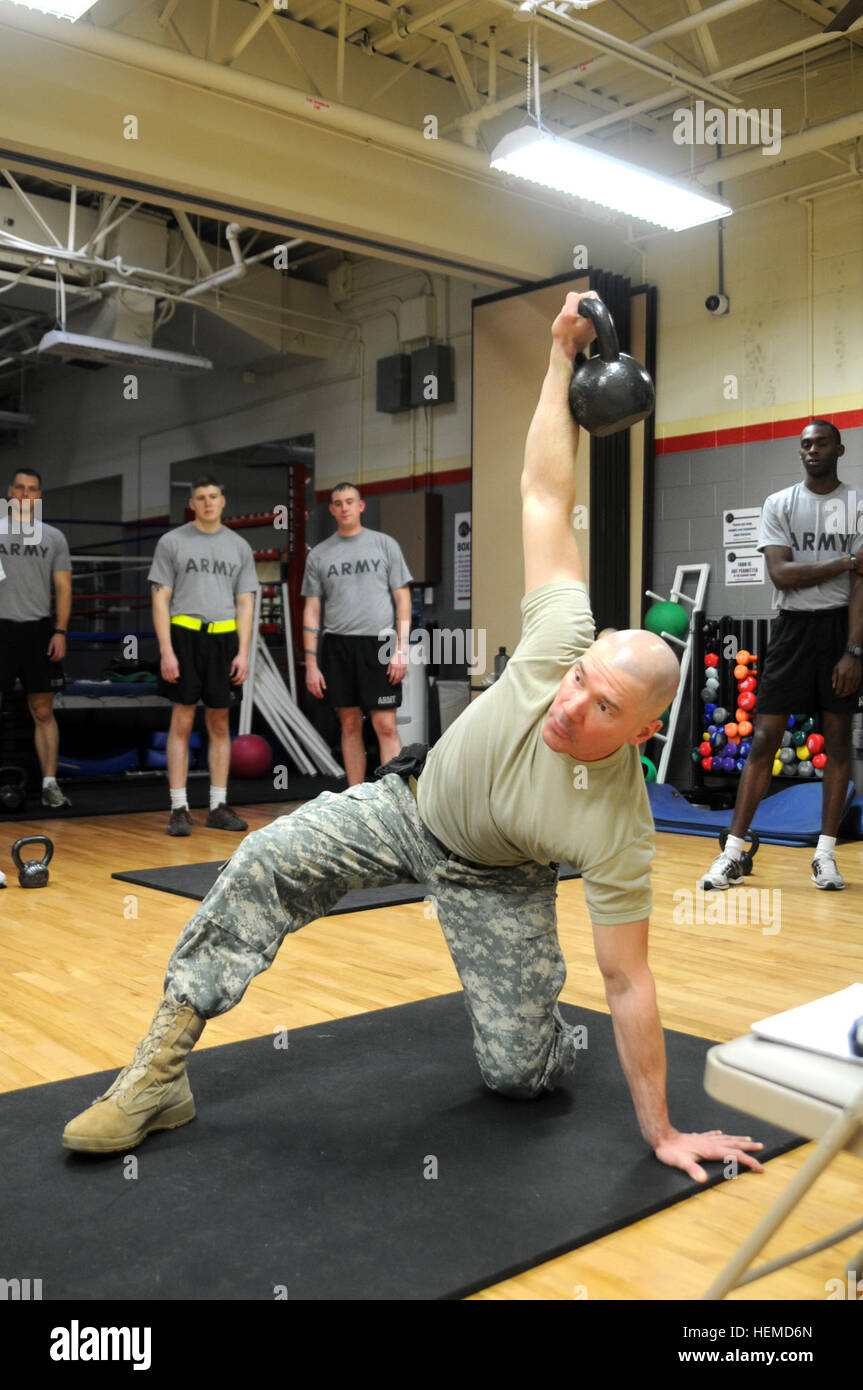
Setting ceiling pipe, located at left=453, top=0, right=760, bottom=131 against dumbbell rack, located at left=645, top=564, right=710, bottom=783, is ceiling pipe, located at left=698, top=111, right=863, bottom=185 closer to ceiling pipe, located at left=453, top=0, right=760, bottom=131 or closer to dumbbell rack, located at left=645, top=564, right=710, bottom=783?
ceiling pipe, located at left=453, top=0, right=760, bottom=131

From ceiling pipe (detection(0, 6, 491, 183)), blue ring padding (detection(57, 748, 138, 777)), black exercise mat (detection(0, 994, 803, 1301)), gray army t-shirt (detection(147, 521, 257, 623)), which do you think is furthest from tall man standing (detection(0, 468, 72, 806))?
black exercise mat (detection(0, 994, 803, 1301))

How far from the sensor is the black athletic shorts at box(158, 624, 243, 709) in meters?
5.16

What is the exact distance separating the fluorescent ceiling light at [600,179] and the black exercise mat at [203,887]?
3.17 m

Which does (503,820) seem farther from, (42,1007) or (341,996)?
(42,1007)

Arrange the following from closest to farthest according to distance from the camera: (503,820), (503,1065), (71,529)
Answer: (503,820)
(503,1065)
(71,529)

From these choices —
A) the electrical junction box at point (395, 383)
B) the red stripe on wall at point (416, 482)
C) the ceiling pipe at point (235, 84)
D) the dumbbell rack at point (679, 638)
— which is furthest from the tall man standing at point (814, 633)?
the electrical junction box at point (395, 383)

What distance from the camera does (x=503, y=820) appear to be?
1.78 metres

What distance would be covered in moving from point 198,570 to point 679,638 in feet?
9.27

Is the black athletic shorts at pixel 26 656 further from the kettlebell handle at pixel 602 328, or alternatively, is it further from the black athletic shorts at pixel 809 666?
the kettlebell handle at pixel 602 328

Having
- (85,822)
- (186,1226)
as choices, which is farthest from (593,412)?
(85,822)

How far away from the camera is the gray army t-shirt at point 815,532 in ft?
13.5

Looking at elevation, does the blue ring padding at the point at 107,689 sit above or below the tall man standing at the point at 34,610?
below
